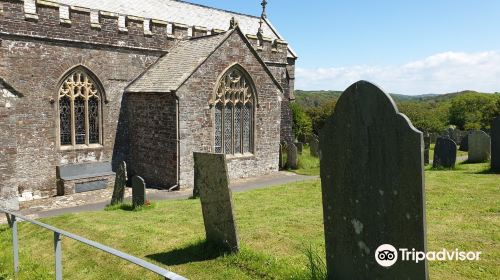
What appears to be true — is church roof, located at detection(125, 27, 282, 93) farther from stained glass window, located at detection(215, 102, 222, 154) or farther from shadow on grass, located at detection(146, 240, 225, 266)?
shadow on grass, located at detection(146, 240, 225, 266)

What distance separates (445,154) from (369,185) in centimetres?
1257

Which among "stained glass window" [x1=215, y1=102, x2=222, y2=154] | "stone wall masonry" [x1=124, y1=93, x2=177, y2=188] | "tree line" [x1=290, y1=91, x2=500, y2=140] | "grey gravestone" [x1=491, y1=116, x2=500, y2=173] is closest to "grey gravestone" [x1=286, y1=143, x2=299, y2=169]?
"stained glass window" [x1=215, y1=102, x2=222, y2=154]

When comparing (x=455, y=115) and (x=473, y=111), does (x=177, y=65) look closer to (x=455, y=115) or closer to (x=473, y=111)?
(x=455, y=115)

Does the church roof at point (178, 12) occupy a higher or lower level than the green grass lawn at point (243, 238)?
higher

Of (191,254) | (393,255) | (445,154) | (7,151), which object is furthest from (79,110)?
(445,154)

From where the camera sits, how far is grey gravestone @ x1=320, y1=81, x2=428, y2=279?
3.31m

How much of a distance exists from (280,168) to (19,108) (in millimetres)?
10346

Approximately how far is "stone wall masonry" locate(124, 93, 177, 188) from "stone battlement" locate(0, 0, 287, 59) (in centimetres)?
217

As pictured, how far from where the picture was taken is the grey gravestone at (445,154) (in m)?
14.5

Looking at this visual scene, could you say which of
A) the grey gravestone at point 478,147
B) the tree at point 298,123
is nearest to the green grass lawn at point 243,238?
the grey gravestone at point 478,147

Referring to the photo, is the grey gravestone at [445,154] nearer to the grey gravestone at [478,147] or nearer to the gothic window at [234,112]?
the grey gravestone at [478,147]

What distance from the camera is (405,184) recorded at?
11.0 ft

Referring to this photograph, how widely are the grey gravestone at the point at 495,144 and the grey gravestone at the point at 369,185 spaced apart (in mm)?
10676

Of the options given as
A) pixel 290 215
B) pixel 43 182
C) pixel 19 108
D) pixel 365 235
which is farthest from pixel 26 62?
pixel 365 235
